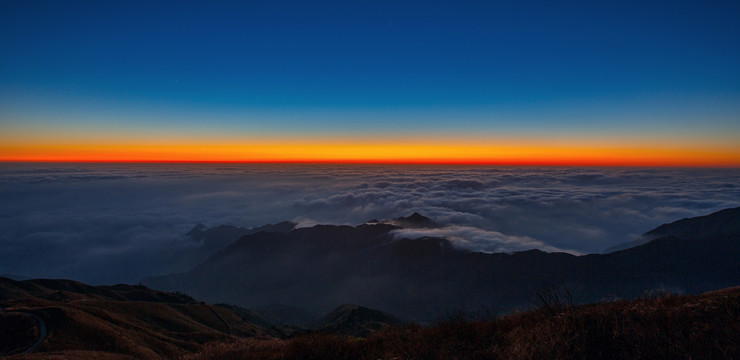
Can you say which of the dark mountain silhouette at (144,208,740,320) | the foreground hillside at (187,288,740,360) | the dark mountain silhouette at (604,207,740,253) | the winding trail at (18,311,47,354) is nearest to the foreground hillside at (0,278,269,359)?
the winding trail at (18,311,47,354)

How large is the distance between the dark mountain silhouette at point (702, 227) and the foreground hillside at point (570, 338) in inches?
8490

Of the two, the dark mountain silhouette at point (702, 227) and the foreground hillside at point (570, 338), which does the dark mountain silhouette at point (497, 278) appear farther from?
the foreground hillside at point (570, 338)

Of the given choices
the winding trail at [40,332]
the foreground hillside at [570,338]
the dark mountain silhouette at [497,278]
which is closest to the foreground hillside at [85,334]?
the winding trail at [40,332]

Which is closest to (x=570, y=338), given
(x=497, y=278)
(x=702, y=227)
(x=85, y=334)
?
(x=85, y=334)

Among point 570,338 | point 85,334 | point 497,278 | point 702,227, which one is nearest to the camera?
point 570,338

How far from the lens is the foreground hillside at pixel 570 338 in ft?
20.6

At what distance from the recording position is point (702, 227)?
176250 millimetres

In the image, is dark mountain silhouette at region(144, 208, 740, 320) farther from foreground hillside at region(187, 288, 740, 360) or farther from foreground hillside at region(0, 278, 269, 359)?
foreground hillside at region(187, 288, 740, 360)

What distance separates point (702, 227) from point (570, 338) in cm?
24948

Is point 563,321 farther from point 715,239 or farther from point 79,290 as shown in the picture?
point 715,239

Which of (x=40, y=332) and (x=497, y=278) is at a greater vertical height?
(x=40, y=332)

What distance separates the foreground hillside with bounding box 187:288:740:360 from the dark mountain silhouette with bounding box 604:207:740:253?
215654 mm

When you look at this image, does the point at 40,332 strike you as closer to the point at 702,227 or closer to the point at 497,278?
the point at 497,278

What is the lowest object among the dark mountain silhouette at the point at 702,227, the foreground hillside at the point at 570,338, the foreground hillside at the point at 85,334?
the dark mountain silhouette at the point at 702,227
